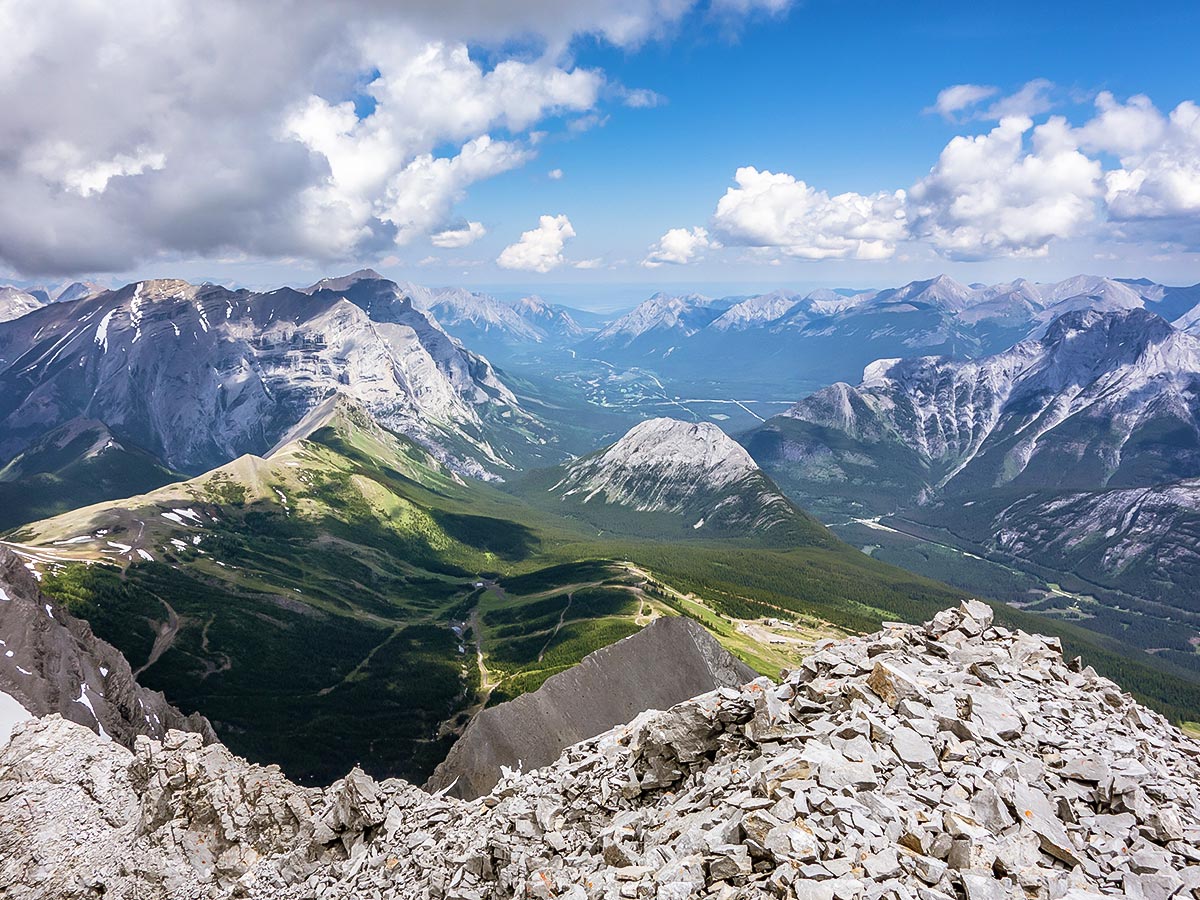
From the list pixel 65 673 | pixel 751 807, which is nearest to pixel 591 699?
pixel 751 807

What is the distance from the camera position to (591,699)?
92625 mm

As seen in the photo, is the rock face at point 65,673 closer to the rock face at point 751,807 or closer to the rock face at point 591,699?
the rock face at point 751,807

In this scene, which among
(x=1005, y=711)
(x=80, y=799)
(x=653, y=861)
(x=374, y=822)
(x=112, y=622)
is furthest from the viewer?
(x=112, y=622)

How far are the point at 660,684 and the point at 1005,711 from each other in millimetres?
68146

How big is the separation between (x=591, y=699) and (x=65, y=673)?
7882 cm

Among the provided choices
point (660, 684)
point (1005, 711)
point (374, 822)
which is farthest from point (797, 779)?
point (660, 684)

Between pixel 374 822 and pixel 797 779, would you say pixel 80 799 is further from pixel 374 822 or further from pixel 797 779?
pixel 797 779

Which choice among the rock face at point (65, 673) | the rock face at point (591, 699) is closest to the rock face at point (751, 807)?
the rock face at point (65, 673)

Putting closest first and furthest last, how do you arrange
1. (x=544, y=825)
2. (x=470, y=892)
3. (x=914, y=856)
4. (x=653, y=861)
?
(x=914, y=856)
(x=653, y=861)
(x=470, y=892)
(x=544, y=825)

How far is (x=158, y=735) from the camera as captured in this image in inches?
4048

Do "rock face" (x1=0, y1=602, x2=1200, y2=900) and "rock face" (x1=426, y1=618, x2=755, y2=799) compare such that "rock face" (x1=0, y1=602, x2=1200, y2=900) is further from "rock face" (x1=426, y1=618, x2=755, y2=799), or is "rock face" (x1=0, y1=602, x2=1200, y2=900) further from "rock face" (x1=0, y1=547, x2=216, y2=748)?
"rock face" (x1=426, y1=618, x2=755, y2=799)

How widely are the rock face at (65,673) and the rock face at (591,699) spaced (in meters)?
33.5

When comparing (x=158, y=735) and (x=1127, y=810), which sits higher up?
(x=1127, y=810)

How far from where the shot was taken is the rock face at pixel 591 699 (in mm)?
80312
